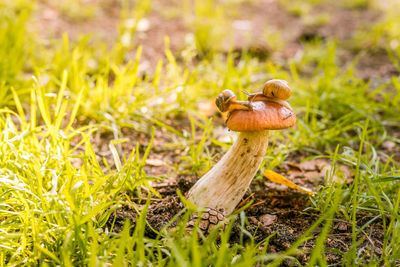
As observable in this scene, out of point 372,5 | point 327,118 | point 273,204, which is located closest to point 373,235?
point 273,204

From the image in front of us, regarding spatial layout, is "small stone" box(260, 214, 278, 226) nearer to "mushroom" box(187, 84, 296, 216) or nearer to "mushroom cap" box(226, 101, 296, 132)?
"mushroom" box(187, 84, 296, 216)

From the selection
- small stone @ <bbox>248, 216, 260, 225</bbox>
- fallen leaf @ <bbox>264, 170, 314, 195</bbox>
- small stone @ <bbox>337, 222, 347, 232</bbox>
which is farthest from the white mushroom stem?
small stone @ <bbox>337, 222, 347, 232</bbox>

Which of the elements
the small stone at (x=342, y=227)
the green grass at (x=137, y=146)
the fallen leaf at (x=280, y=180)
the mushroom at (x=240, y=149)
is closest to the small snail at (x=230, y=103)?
the mushroom at (x=240, y=149)

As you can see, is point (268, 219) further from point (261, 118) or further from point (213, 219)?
point (261, 118)

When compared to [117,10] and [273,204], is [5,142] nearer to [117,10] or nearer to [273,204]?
[273,204]

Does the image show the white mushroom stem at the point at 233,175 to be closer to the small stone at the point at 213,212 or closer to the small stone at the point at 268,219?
the small stone at the point at 213,212

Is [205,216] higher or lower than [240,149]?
lower

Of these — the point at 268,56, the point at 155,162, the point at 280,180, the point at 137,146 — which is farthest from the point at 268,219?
the point at 268,56

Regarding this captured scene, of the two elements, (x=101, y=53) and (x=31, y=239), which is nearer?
(x=31, y=239)
